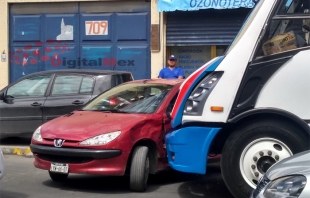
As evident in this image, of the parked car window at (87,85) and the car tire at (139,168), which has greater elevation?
the parked car window at (87,85)

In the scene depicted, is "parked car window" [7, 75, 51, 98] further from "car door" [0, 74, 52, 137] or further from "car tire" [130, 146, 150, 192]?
"car tire" [130, 146, 150, 192]

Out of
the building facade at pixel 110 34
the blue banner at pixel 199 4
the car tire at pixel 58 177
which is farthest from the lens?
the building facade at pixel 110 34

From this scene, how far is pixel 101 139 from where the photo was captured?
7125 millimetres

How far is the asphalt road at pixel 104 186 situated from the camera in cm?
734

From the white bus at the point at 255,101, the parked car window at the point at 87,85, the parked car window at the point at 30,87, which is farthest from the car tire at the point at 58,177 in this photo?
the parked car window at the point at 30,87

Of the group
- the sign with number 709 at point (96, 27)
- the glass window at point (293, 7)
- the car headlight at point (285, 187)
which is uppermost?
the sign with number 709 at point (96, 27)

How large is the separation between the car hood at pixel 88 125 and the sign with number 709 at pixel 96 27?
7433 millimetres

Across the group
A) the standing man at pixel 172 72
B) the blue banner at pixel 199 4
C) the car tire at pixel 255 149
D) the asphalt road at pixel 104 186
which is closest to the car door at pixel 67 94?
the asphalt road at pixel 104 186

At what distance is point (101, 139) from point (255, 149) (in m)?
1.97

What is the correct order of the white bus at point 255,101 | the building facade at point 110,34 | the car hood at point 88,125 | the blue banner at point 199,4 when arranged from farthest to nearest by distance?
the building facade at point 110,34 < the blue banner at point 199,4 < the car hood at point 88,125 < the white bus at point 255,101

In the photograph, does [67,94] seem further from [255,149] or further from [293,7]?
[293,7]

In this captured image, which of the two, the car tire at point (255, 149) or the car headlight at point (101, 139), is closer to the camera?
the car tire at point (255, 149)

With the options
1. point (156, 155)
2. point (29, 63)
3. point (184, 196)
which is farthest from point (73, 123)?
point (29, 63)

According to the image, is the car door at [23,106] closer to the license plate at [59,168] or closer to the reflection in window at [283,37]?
the license plate at [59,168]
